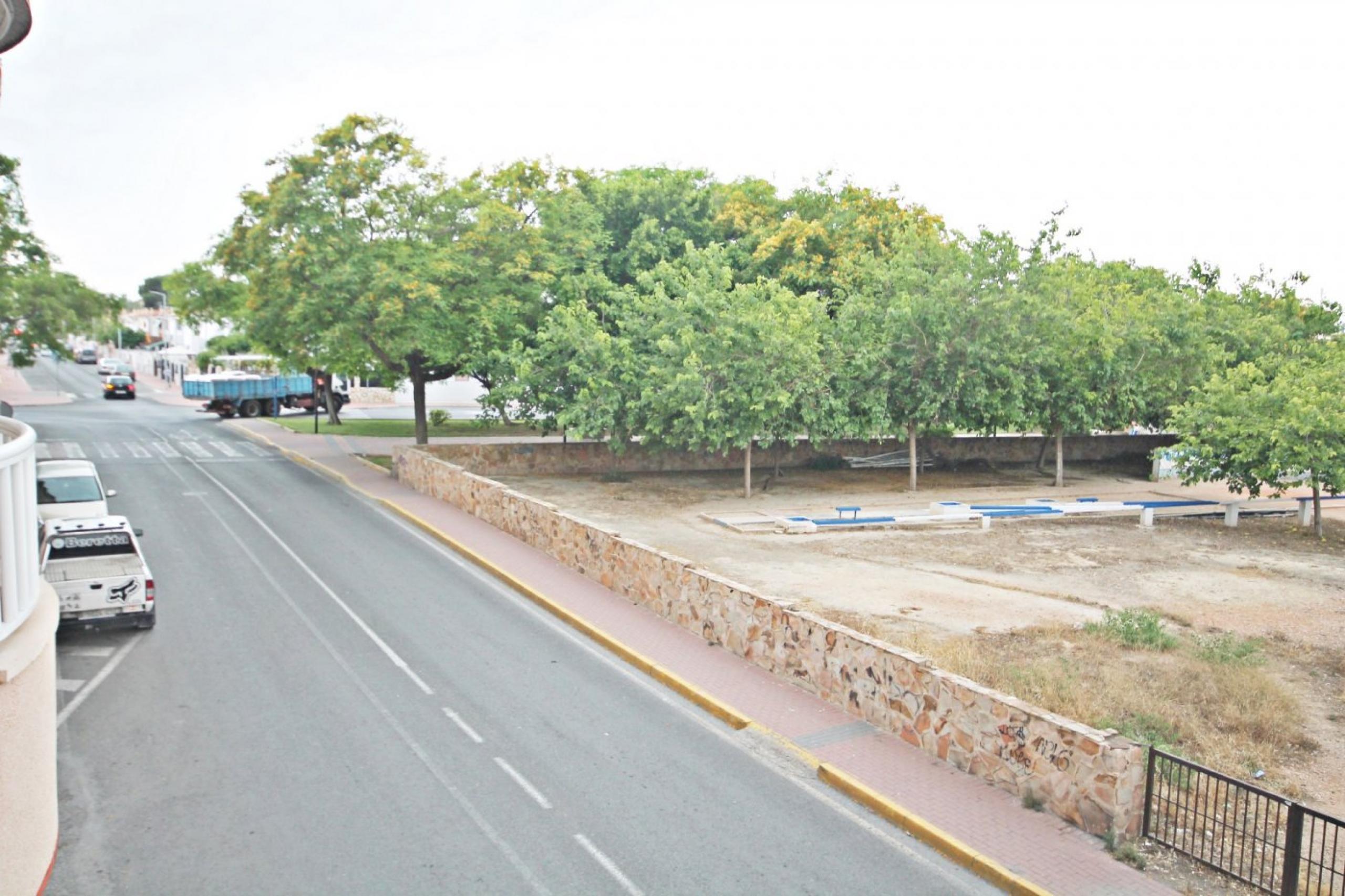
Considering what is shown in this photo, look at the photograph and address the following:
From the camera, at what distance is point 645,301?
31.2 m

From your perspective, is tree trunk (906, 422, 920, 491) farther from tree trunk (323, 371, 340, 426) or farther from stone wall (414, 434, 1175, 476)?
tree trunk (323, 371, 340, 426)

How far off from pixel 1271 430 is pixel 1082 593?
11.0 m

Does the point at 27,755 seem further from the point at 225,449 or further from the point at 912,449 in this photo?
the point at 225,449

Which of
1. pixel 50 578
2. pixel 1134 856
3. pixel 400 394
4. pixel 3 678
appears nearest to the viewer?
pixel 3 678

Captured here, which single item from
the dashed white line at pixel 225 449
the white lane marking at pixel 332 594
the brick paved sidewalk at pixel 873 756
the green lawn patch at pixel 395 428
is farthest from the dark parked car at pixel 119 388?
the brick paved sidewalk at pixel 873 756

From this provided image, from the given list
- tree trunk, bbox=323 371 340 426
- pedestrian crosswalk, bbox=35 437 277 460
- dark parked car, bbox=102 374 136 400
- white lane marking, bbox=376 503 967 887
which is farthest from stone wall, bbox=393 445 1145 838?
dark parked car, bbox=102 374 136 400

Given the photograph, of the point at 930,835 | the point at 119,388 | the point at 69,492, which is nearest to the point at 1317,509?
the point at 930,835

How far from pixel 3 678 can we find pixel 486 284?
25718 millimetres

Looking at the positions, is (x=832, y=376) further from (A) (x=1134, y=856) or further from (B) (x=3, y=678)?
(B) (x=3, y=678)

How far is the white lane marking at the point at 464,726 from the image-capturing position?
1227cm

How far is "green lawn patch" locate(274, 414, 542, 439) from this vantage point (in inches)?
1699

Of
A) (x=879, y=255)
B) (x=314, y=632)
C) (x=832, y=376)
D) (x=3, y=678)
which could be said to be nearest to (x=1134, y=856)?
(x=3, y=678)

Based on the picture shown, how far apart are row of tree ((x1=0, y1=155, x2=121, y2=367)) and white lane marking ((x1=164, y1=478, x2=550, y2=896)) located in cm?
1884

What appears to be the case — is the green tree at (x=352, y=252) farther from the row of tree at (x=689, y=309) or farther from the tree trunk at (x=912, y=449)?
the tree trunk at (x=912, y=449)
